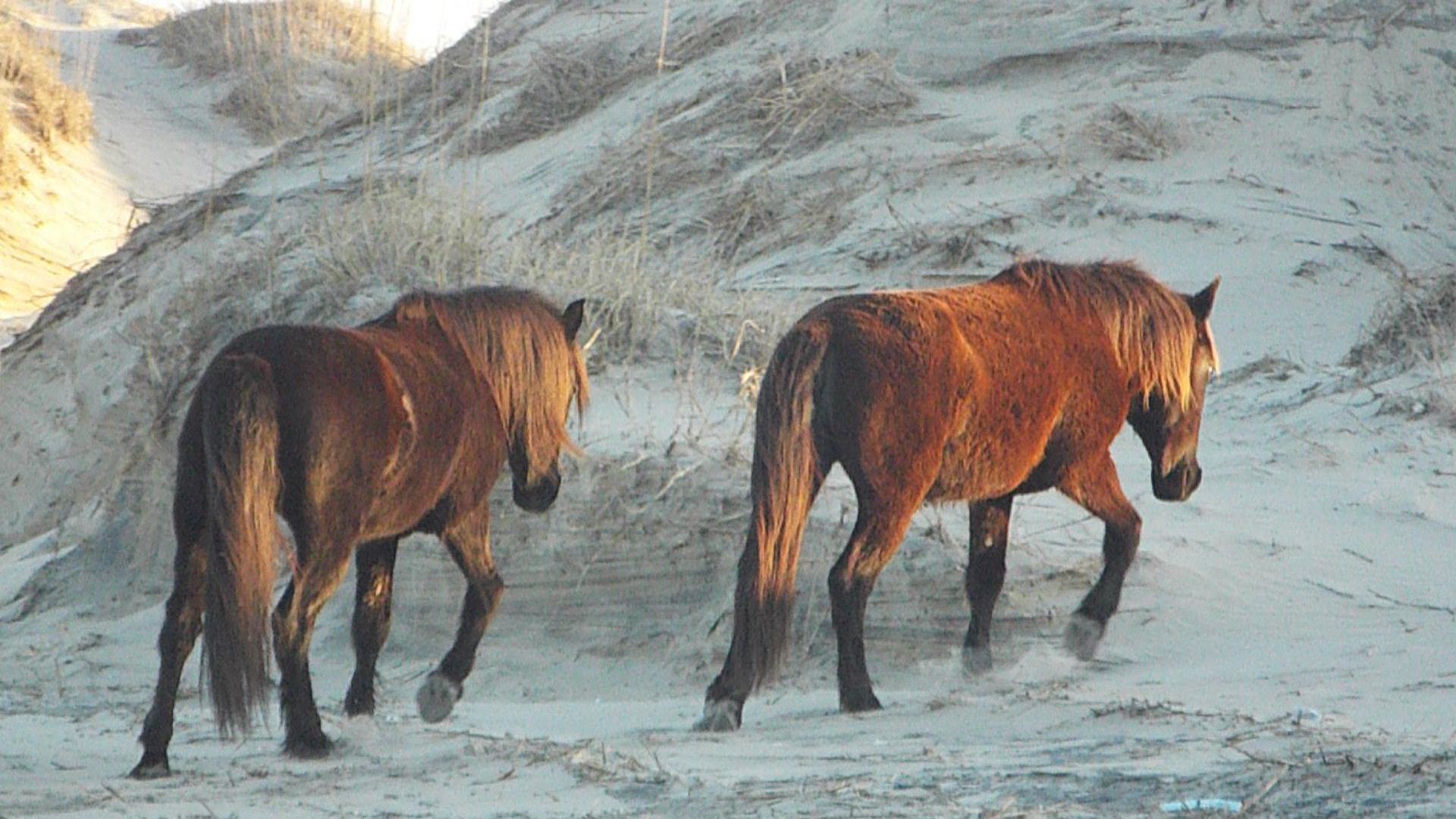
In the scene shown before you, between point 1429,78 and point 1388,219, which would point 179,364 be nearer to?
point 1388,219

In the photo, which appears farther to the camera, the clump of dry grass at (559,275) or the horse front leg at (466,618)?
the clump of dry grass at (559,275)

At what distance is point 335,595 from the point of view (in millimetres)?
7977

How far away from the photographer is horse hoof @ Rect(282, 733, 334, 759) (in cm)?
518

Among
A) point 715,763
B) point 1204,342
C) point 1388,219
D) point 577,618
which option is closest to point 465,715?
point 577,618

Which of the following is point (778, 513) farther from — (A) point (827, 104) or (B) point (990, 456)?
(A) point (827, 104)

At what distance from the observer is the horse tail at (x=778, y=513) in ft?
18.1

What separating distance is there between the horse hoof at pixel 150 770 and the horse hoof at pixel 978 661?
2762 mm

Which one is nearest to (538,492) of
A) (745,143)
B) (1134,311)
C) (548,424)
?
(548,424)

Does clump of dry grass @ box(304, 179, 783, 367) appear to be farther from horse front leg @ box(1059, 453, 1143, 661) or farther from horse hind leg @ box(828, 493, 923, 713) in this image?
horse hind leg @ box(828, 493, 923, 713)

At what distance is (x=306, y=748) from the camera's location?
5188 millimetres

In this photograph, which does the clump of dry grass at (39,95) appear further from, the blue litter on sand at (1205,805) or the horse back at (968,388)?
the blue litter on sand at (1205,805)

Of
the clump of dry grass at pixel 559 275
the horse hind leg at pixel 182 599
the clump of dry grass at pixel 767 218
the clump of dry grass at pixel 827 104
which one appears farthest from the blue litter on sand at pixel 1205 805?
the clump of dry grass at pixel 827 104

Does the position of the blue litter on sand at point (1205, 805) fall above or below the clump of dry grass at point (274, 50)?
below

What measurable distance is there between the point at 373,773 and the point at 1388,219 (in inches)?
368
